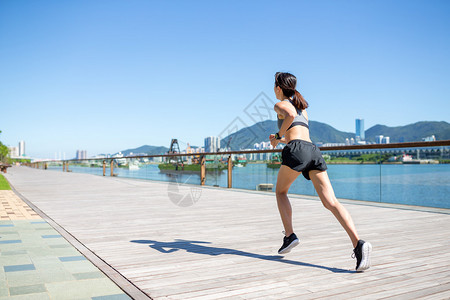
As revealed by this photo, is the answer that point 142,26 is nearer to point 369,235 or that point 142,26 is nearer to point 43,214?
point 43,214

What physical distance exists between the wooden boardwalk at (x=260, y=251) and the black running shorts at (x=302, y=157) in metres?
0.59

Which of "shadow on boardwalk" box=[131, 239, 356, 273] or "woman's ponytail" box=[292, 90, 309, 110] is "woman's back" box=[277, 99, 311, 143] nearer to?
"woman's ponytail" box=[292, 90, 309, 110]

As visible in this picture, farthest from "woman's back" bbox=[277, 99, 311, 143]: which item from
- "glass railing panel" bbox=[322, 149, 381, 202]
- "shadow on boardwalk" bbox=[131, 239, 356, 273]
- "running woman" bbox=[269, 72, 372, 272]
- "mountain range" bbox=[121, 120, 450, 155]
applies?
"glass railing panel" bbox=[322, 149, 381, 202]

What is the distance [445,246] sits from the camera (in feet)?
8.97

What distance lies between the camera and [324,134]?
3791 centimetres

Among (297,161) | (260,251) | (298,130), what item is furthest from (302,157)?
(260,251)

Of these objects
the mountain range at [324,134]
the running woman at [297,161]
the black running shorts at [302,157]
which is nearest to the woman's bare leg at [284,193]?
the running woman at [297,161]

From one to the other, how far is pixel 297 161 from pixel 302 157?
0.04 metres

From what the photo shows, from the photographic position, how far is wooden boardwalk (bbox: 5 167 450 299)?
1.81 m

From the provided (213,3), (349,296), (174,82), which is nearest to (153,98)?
(174,82)

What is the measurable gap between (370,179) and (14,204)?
5.44 meters

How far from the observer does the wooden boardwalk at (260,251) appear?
1.81 meters

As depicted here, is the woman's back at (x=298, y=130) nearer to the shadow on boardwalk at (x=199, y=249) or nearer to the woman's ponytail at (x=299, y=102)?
the woman's ponytail at (x=299, y=102)

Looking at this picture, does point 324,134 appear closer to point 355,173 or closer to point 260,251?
point 355,173
